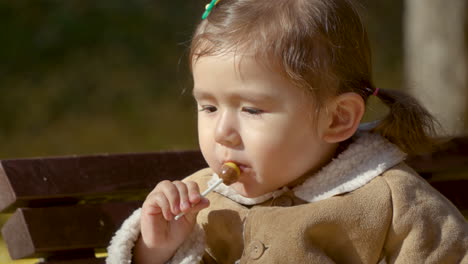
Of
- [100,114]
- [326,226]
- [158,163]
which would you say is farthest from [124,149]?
[326,226]

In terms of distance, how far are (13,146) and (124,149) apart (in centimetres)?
154

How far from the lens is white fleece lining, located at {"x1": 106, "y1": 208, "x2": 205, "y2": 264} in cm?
242

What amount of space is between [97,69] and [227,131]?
1015cm

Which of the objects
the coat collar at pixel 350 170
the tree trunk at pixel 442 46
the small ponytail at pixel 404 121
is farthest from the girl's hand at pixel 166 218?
the tree trunk at pixel 442 46

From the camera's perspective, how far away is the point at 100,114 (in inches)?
454

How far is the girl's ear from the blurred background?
855 centimetres

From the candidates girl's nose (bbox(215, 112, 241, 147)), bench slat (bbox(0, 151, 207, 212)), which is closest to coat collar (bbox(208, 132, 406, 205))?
girl's nose (bbox(215, 112, 241, 147))

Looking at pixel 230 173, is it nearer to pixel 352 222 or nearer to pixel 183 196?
pixel 183 196

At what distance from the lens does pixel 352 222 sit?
2311mm

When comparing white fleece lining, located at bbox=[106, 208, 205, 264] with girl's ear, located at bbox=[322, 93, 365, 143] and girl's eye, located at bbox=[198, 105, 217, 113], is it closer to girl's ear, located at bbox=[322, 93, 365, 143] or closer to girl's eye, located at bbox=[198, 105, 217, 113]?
girl's eye, located at bbox=[198, 105, 217, 113]

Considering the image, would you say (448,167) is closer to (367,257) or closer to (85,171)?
(367,257)

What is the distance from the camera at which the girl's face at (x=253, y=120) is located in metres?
2.26

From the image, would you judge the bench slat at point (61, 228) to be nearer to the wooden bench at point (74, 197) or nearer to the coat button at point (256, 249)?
the wooden bench at point (74, 197)

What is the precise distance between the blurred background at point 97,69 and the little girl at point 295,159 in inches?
335
